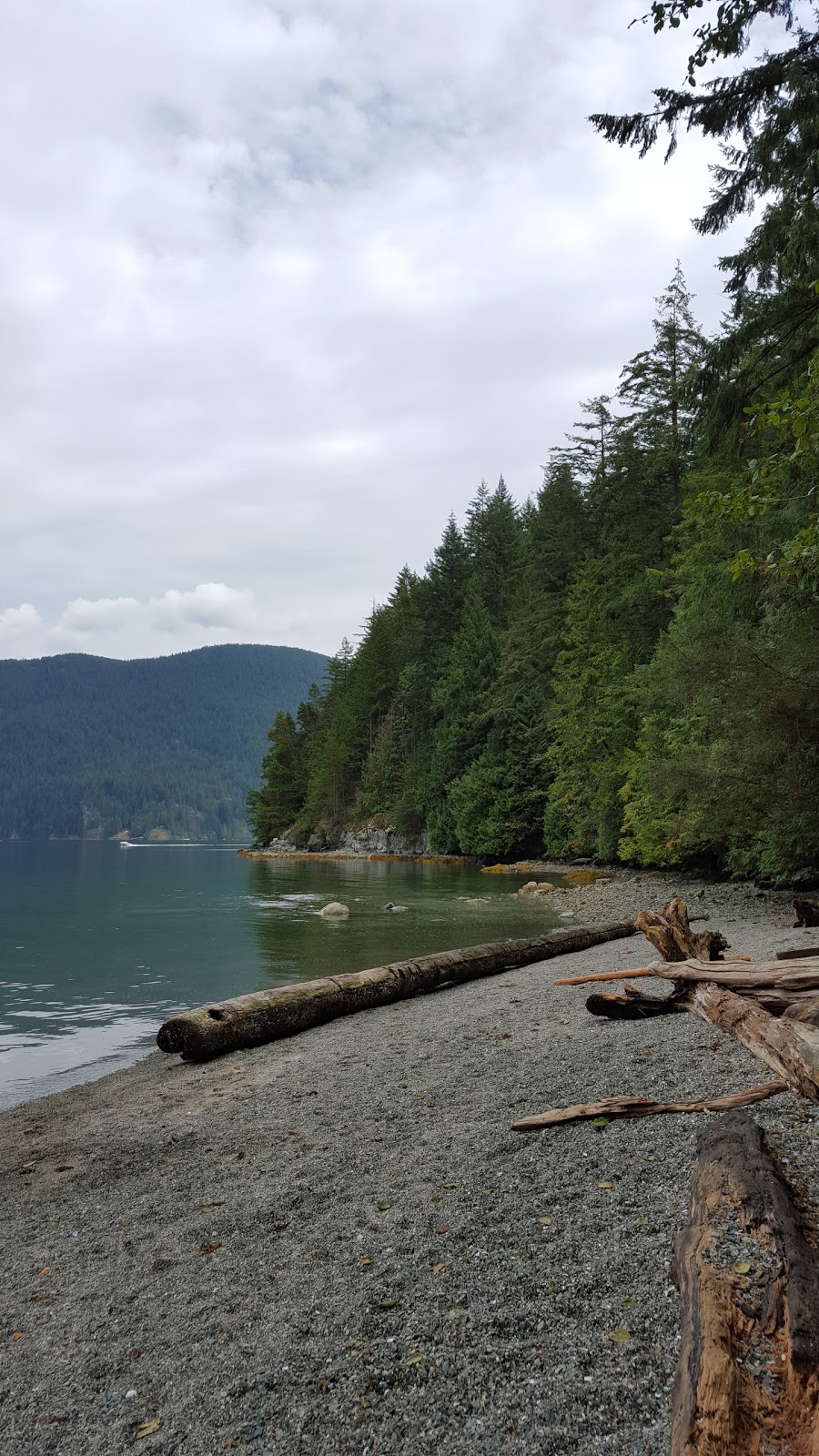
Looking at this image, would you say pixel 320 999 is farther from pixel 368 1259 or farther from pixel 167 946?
pixel 167 946

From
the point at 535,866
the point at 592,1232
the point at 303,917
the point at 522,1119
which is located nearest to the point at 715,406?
the point at 522,1119

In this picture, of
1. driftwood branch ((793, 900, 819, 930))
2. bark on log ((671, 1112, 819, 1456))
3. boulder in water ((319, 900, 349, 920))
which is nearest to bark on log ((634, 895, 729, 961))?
bark on log ((671, 1112, 819, 1456))

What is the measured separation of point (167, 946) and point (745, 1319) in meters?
18.5

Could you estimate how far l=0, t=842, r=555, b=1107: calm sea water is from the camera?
36.6 ft

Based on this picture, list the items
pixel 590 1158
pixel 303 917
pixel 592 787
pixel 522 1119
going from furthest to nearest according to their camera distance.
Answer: pixel 592 787 → pixel 303 917 → pixel 522 1119 → pixel 590 1158

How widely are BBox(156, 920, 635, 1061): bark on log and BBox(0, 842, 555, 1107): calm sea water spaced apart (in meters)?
1.52

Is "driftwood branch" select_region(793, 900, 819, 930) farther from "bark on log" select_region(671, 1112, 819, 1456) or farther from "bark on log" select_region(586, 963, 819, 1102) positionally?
"bark on log" select_region(671, 1112, 819, 1456)

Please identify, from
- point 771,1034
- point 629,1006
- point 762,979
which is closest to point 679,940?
point 629,1006

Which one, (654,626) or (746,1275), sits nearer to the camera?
(746,1275)

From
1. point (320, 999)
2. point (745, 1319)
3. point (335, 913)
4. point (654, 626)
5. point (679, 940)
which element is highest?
point (654, 626)

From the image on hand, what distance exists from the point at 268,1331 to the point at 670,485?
35649mm

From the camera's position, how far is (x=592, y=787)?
124 feet

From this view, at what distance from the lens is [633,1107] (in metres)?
5.07

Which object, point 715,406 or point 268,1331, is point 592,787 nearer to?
point 715,406
